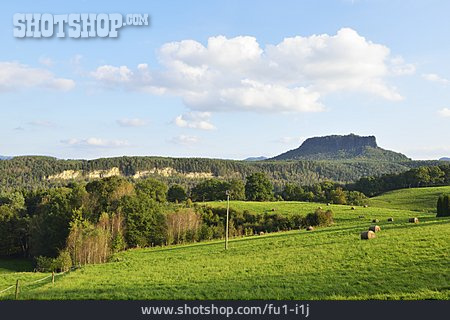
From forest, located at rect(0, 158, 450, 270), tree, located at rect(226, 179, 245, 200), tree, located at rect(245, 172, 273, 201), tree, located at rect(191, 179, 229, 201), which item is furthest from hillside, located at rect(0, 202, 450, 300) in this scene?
tree, located at rect(191, 179, 229, 201)

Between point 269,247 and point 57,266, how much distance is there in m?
27.8

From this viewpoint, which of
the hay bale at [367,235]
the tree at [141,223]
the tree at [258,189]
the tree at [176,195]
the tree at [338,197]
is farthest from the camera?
the tree at [176,195]

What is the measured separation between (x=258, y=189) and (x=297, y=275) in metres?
89.1

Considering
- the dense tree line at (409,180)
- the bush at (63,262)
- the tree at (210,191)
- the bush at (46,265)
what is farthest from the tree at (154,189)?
the dense tree line at (409,180)

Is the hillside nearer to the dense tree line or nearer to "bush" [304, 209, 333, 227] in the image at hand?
"bush" [304, 209, 333, 227]

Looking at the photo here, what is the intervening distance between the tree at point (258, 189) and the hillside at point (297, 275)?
75.6 metres

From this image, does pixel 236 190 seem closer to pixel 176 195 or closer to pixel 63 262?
pixel 176 195

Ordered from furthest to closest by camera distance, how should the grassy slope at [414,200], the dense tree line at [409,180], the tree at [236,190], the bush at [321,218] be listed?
the dense tree line at [409,180]
the tree at [236,190]
the grassy slope at [414,200]
the bush at [321,218]

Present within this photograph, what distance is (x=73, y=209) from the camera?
62.5m

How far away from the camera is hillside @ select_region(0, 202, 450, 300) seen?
16.5 m

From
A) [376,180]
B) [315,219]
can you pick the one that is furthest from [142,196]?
[376,180]

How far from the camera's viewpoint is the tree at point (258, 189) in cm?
10881

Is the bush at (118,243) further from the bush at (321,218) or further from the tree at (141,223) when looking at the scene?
the bush at (321,218)

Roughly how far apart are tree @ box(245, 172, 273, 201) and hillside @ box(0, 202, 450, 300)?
7556cm
